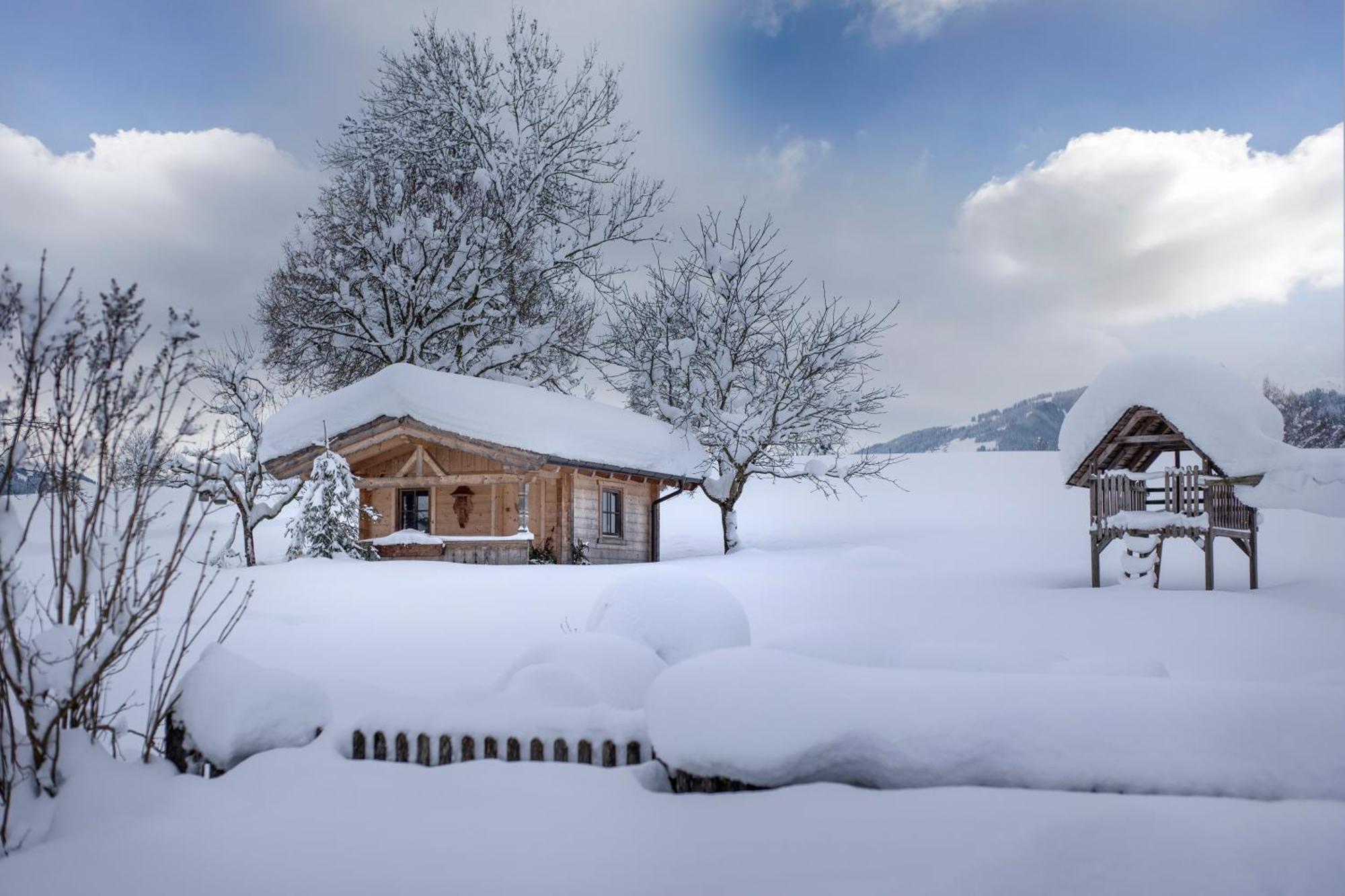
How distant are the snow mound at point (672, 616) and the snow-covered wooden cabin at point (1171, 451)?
28.7 feet

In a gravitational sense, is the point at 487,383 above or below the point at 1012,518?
above

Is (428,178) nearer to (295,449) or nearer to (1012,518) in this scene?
(295,449)

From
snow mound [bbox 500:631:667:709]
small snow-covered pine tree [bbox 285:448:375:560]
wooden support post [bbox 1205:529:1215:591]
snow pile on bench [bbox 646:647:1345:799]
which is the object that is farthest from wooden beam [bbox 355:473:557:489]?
snow pile on bench [bbox 646:647:1345:799]

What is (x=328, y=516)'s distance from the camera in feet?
48.1

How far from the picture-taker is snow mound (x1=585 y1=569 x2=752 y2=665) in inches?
238

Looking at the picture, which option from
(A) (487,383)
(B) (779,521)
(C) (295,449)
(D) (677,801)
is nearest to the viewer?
(D) (677,801)

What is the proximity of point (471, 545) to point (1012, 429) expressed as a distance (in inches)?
1929

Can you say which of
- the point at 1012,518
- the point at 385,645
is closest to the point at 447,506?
the point at 385,645

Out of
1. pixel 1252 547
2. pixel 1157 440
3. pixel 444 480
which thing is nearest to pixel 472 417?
pixel 444 480

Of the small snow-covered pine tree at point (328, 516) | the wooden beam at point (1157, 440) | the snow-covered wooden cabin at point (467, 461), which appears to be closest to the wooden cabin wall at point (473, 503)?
the snow-covered wooden cabin at point (467, 461)

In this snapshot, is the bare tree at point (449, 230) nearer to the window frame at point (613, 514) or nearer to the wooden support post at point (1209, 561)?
the window frame at point (613, 514)

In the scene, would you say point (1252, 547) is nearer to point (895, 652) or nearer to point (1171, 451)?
point (1171, 451)

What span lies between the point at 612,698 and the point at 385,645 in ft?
13.0

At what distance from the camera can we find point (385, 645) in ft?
26.7
